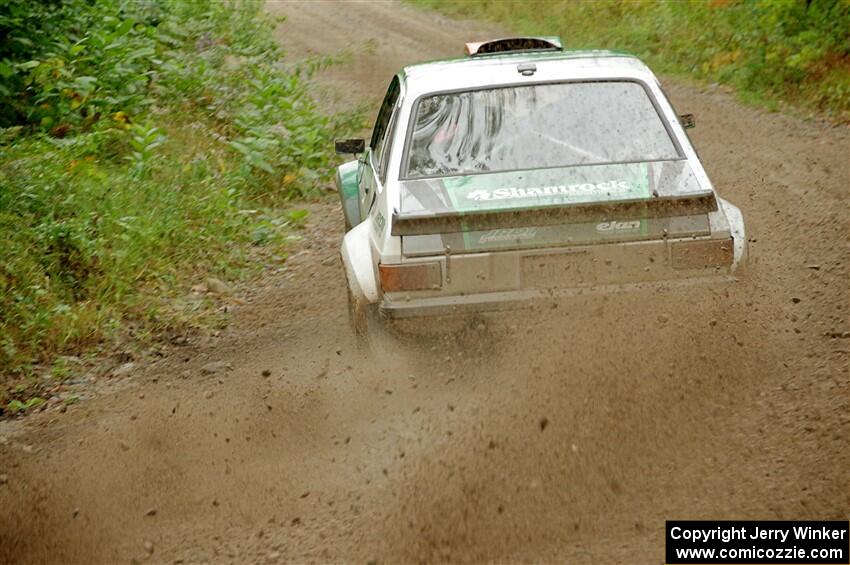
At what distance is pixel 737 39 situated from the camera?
15305mm

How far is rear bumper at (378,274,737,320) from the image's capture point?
4.77 metres

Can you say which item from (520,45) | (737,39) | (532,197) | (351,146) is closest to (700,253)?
(532,197)

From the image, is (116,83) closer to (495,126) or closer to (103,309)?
(103,309)

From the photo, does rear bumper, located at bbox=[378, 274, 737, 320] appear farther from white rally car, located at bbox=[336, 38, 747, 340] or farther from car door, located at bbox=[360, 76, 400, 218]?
car door, located at bbox=[360, 76, 400, 218]

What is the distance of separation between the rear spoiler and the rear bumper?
1.06 feet

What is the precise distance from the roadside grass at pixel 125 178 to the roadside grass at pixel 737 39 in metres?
5.86

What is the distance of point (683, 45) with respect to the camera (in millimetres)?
16734

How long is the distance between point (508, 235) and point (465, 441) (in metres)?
0.99

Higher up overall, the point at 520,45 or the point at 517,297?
the point at 520,45

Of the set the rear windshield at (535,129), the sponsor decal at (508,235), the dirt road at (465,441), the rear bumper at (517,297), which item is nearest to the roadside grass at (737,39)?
the dirt road at (465,441)

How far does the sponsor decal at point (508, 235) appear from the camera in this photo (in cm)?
472

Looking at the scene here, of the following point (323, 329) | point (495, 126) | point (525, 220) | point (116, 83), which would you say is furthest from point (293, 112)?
point (525, 220)

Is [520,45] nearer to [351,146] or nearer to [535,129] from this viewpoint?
[351,146]

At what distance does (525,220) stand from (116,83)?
6.79 m
